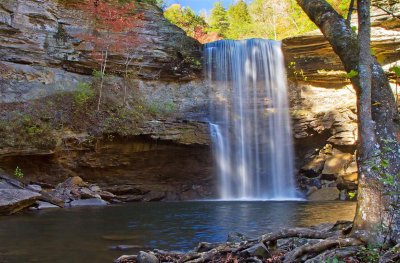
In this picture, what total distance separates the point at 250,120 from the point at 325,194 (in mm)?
5211

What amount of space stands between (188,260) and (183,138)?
13086 millimetres

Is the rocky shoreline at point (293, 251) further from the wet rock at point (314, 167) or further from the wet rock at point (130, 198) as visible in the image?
the wet rock at point (314, 167)

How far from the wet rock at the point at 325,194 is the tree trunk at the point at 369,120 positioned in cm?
1300

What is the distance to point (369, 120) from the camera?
3.88 metres

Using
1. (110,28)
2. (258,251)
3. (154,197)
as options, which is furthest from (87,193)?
(258,251)

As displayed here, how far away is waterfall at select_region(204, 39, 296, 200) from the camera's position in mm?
18328

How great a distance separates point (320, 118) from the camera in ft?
61.0

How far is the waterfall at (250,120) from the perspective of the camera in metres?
18.3

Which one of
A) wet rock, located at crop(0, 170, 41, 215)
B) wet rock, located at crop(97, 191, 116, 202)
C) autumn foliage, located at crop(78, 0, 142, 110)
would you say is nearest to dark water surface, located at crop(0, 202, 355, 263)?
wet rock, located at crop(0, 170, 41, 215)

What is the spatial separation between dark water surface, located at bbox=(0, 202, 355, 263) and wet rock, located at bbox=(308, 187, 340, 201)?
5577mm

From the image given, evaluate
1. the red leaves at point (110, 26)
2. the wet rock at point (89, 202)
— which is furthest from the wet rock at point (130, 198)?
the red leaves at point (110, 26)

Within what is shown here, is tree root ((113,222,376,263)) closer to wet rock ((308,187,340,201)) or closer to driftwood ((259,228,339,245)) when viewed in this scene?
driftwood ((259,228,339,245))

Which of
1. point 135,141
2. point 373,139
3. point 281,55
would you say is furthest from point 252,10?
point 373,139

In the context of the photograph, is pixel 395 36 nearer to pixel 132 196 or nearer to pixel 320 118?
pixel 320 118
